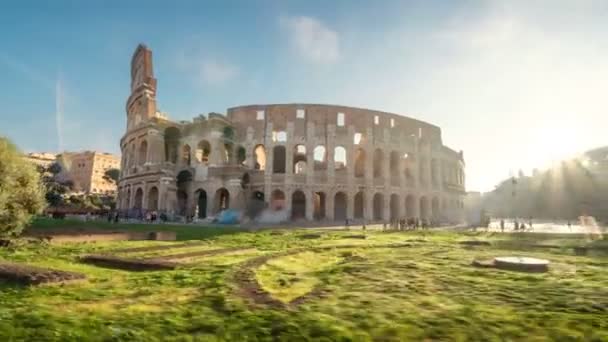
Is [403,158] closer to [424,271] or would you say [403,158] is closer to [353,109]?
[353,109]

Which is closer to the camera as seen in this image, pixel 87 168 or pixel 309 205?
pixel 309 205

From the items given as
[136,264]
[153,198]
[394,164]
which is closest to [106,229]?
[136,264]

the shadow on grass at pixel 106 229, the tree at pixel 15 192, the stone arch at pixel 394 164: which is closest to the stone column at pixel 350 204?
the stone arch at pixel 394 164

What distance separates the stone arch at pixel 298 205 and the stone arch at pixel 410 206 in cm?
1311

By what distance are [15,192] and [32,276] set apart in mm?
9410

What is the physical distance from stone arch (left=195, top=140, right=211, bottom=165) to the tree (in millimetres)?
26866

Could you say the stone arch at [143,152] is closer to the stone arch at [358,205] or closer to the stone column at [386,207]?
the stone arch at [358,205]

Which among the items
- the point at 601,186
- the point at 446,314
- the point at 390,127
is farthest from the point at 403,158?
the point at 601,186

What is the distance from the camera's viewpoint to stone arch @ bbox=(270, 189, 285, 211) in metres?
39.7

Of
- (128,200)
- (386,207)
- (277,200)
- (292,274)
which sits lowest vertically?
(292,274)

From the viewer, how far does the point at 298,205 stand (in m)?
42.8

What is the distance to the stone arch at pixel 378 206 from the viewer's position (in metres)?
43.3

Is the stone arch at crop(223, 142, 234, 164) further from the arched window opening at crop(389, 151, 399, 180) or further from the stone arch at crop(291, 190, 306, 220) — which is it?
the arched window opening at crop(389, 151, 399, 180)

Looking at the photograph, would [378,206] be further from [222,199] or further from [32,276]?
[32,276]
